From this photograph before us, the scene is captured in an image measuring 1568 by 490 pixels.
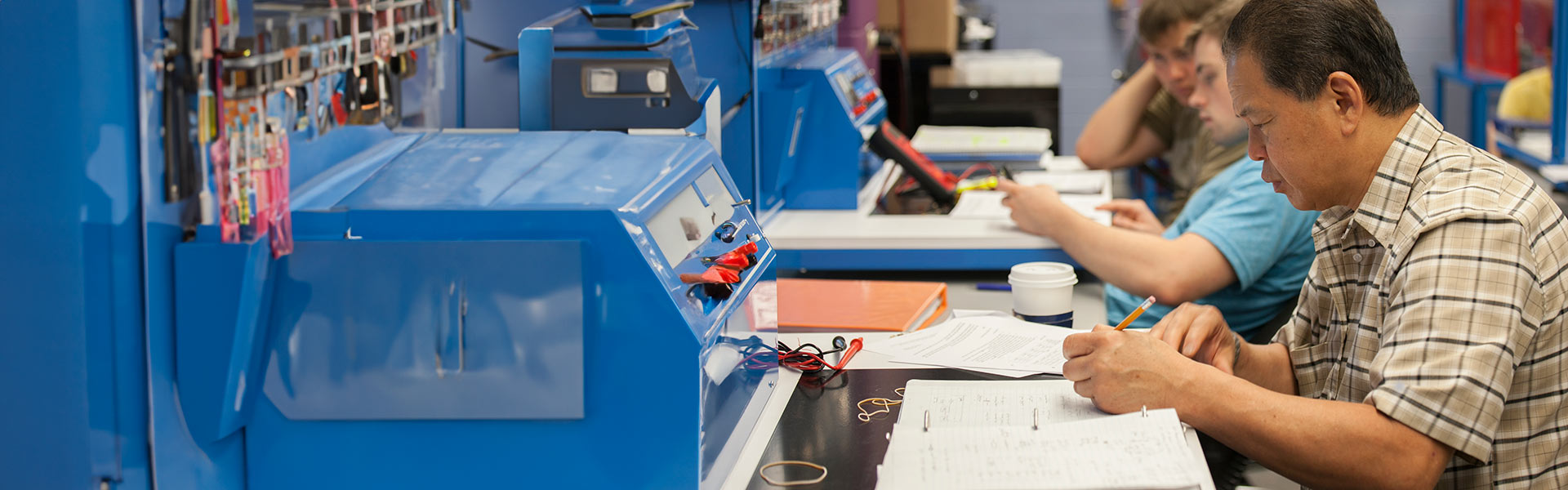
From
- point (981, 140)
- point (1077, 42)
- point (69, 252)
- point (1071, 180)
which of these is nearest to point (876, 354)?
point (69, 252)

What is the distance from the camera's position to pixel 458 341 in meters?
1.17

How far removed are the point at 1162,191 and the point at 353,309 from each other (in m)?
3.60

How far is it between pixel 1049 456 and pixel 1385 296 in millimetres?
412

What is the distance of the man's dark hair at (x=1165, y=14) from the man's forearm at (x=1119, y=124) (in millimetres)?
508

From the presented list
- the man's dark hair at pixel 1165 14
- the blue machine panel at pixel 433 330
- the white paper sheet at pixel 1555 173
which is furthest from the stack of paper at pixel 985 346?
the white paper sheet at pixel 1555 173

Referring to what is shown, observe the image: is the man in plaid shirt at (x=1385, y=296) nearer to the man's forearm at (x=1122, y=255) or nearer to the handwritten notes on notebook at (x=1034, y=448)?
the handwritten notes on notebook at (x=1034, y=448)

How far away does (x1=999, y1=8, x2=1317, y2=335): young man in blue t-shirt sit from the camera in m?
2.08

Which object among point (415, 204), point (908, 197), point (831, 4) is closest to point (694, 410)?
point (415, 204)

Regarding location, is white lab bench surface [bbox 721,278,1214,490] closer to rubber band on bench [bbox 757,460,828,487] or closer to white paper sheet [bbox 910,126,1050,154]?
rubber band on bench [bbox 757,460,828,487]

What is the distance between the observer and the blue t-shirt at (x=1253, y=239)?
206 cm

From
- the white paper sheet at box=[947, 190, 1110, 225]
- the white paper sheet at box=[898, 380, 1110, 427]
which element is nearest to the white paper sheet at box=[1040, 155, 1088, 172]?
the white paper sheet at box=[947, 190, 1110, 225]

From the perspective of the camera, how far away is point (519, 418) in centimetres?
118

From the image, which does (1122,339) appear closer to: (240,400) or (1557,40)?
(240,400)

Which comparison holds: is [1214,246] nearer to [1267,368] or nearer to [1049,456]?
[1267,368]
